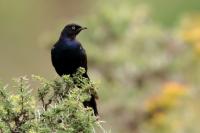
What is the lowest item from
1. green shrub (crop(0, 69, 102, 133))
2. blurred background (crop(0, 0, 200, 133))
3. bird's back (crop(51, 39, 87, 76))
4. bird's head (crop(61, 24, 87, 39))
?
green shrub (crop(0, 69, 102, 133))

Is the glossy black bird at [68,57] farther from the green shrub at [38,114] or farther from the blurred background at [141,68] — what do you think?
the blurred background at [141,68]

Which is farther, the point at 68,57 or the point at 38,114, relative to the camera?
the point at 68,57

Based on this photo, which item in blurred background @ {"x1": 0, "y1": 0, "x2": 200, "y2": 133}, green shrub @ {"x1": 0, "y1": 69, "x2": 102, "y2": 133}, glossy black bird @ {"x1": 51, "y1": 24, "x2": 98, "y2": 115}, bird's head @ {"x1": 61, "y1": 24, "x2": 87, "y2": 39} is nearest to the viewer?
green shrub @ {"x1": 0, "y1": 69, "x2": 102, "y2": 133}

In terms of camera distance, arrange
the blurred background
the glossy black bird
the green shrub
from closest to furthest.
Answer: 1. the green shrub
2. the glossy black bird
3. the blurred background

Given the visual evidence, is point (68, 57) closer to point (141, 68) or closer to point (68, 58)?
point (68, 58)

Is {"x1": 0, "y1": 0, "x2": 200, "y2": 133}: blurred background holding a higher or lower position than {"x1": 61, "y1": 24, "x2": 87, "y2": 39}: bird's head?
higher

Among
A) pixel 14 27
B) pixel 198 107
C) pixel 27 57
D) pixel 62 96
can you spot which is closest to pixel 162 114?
pixel 198 107

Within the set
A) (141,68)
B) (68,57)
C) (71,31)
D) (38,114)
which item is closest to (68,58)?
(68,57)

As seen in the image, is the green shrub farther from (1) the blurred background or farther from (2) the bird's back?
(1) the blurred background

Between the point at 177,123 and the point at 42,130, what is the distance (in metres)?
11.6

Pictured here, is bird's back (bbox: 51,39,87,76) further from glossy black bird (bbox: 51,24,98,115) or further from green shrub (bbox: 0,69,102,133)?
green shrub (bbox: 0,69,102,133)

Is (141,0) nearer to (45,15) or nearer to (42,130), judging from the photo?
(45,15)

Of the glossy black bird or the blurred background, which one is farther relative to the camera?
the blurred background

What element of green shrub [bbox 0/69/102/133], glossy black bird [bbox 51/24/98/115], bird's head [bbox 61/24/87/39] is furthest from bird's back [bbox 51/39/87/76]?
green shrub [bbox 0/69/102/133]
